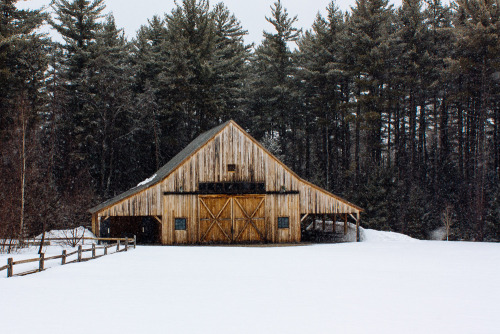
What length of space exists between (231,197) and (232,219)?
1.38m

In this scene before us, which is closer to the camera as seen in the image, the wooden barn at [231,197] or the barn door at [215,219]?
the wooden barn at [231,197]

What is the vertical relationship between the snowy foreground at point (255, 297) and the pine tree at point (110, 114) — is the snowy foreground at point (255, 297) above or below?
below

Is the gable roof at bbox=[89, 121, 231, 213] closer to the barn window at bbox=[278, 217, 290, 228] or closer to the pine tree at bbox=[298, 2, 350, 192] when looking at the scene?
the barn window at bbox=[278, 217, 290, 228]

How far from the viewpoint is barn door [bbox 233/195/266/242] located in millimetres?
31188

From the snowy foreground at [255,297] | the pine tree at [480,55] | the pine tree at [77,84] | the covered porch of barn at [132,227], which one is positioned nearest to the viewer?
the snowy foreground at [255,297]

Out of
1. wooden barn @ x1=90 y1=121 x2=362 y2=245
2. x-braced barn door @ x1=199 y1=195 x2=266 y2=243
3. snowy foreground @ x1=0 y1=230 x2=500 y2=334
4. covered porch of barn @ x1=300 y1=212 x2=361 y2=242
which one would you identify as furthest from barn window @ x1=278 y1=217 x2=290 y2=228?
snowy foreground @ x1=0 y1=230 x2=500 y2=334

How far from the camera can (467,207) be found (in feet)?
146

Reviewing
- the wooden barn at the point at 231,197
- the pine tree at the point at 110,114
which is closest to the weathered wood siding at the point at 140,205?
the wooden barn at the point at 231,197

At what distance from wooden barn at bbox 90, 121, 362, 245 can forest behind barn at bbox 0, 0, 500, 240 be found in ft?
30.6

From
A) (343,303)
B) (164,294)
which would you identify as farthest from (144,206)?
(343,303)

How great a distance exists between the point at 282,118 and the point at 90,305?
4338cm

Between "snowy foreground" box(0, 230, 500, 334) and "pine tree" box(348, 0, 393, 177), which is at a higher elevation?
"pine tree" box(348, 0, 393, 177)

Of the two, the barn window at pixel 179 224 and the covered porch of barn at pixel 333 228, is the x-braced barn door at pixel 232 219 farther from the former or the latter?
the covered porch of barn at pixel 333 228

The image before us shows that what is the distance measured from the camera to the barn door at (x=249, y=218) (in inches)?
1228
